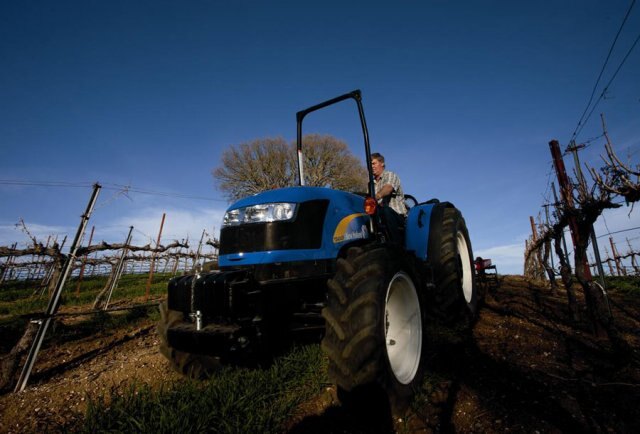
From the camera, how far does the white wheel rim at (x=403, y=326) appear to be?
8.21 ft

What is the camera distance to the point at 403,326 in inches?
104

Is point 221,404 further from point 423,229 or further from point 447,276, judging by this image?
point 423,229

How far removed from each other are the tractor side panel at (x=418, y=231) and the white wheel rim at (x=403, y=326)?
3.66 ft

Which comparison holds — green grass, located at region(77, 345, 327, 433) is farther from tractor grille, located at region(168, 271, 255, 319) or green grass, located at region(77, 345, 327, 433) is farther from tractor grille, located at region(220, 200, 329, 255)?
tractor grille, located at region(220, 200, 329, 255)

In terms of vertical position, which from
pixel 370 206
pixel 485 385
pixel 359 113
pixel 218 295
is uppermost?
pixel 359 113

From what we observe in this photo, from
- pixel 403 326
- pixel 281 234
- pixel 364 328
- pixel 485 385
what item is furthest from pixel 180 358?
pixel 485 385

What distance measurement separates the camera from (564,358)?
9.95ft

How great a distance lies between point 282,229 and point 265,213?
20 cm

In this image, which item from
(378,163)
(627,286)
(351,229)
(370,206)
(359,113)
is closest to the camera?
(370,206)

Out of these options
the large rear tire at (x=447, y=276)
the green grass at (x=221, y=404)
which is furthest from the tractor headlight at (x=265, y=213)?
the large rear tire at (x=447, y=276)

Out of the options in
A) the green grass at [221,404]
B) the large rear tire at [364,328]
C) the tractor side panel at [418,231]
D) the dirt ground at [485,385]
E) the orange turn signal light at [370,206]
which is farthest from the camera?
the tractor side panel at [418,231]

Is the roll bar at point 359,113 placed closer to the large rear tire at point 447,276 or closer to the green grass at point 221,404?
the large rear tire at point 447,276

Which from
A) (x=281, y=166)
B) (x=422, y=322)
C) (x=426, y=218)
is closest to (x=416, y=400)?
(x=422, y=322)

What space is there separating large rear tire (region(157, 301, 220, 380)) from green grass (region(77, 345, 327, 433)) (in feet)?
0.33
